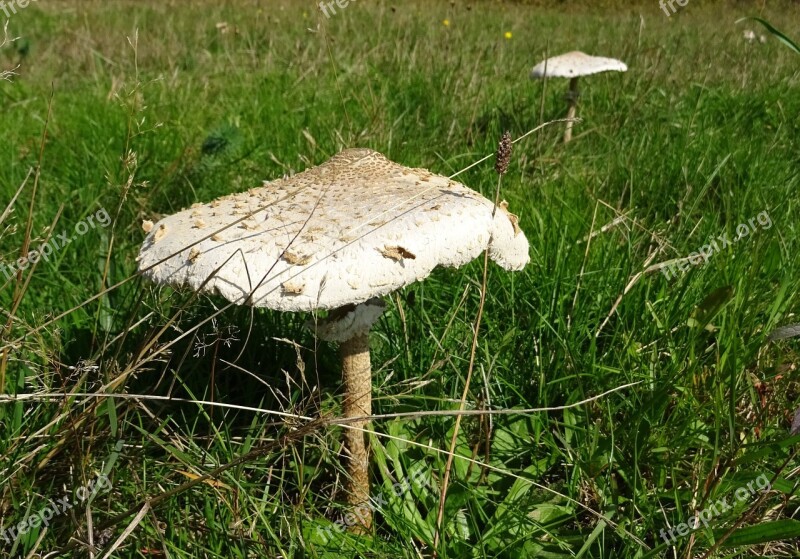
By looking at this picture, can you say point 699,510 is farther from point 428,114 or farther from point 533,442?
point 428,114

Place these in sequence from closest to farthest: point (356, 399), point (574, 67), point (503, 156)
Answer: point (503, 156) < point (356, 399) < point (574, 67)

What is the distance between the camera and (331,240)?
4.55 feet

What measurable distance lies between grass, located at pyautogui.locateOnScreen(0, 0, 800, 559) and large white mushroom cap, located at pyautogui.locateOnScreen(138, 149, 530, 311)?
5.7 inches

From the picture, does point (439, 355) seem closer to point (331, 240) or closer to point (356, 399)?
point (356, 399)

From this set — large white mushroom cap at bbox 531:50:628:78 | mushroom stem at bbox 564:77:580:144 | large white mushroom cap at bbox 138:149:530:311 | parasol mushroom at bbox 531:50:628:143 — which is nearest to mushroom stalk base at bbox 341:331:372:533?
large white mushroom cap at bbox 138:149:530:311

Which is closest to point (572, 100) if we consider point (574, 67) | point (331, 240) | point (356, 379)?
point (574, 67)

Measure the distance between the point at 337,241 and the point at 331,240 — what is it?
0.6 inches

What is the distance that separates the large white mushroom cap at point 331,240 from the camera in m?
1.32

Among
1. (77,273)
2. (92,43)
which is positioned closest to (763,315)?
(77,273)

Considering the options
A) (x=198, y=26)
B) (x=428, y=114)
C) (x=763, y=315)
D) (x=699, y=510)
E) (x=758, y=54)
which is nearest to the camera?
(x=699, y=510)

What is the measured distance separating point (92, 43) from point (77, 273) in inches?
210

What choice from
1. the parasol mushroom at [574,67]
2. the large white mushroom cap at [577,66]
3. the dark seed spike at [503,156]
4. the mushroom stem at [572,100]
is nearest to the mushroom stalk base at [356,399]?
the dark seed spike at [503,156]

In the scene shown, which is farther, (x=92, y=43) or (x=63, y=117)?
(x=92, y=43)

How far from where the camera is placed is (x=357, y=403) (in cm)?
184
